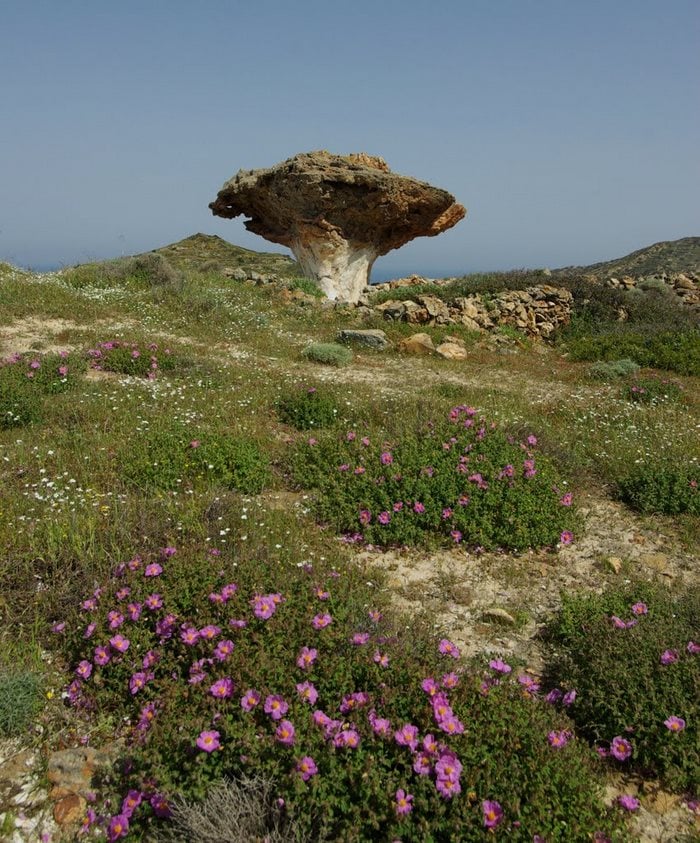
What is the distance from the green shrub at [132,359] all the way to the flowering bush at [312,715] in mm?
7488

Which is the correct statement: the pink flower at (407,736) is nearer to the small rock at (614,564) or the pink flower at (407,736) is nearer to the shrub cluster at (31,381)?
the small rock at (614,564)

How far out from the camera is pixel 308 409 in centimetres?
908

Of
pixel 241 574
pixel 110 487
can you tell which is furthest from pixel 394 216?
pixel 241 574

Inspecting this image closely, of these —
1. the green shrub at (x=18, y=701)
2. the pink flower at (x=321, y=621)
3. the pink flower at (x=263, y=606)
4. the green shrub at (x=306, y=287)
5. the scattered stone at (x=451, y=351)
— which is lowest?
the green shrub at (x=18, y=701)

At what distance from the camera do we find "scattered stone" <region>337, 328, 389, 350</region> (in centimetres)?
1541

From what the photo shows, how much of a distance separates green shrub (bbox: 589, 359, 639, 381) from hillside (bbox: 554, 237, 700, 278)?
30.2m

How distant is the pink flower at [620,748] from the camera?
3350 mm

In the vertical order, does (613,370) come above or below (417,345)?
below

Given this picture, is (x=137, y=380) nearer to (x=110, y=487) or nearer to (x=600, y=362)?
(x=110, y=487)

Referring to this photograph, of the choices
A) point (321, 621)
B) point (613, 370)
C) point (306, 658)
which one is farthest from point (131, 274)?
point (306, 658)

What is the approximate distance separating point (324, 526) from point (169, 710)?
291 centimetres

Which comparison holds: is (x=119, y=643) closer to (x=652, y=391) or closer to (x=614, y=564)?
(x=614, y=564)

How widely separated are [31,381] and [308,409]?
15.4 feet

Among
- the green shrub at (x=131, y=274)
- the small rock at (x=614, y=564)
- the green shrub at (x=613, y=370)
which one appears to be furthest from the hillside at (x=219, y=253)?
the small rock at (x=614, y=564)
